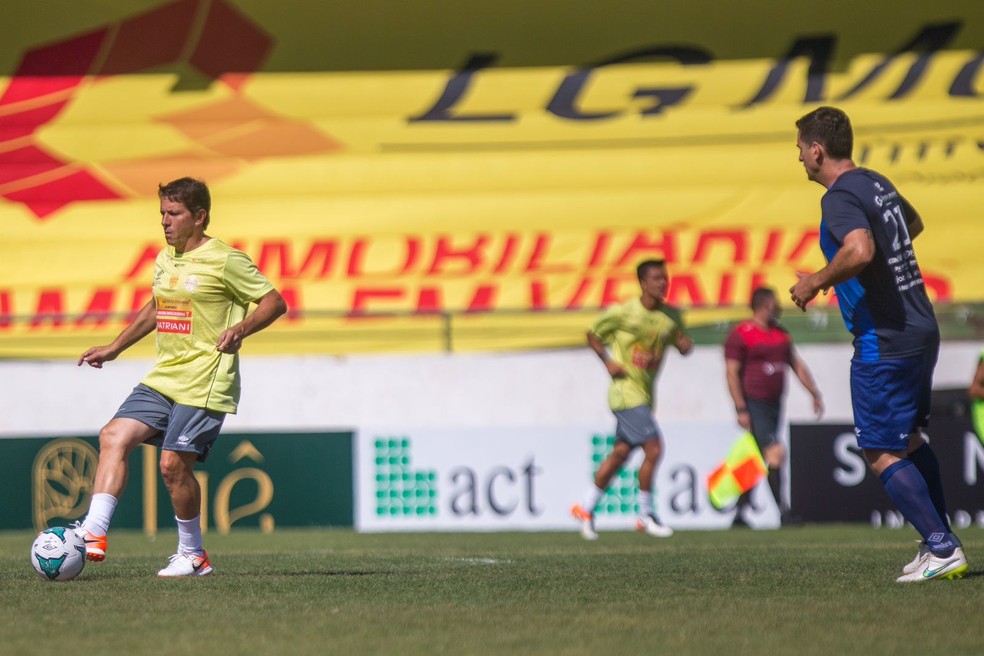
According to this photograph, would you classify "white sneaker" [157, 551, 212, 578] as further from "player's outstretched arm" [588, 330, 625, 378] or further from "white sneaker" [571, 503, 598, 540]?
"player's outstretched arm" [588, 330, 625, 378]

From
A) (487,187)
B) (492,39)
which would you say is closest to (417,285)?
(487,187)

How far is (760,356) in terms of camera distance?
12422 millimetres

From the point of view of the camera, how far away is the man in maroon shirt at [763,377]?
1220 centimetres

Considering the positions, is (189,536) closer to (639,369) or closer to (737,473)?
(639,369)

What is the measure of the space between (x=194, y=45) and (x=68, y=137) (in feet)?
6.12

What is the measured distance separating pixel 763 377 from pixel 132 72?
30.7ft

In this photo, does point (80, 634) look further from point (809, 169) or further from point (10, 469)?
point (10, 469)

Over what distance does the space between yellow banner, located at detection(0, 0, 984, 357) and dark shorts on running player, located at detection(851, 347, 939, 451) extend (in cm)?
1053

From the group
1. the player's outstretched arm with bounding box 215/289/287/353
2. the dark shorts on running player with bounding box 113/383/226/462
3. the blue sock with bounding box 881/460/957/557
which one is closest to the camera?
the blue sock with bounding box 881/460/957/557

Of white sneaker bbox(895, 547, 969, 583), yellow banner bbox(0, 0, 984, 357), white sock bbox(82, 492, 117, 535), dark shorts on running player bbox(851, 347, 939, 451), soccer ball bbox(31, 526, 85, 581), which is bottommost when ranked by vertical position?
white sneaker bbox(895, 547, 969, 583)

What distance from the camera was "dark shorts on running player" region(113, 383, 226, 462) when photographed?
6.62 m

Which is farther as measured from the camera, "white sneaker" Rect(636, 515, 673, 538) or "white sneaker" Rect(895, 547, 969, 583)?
"white sneaker" Rect(636, 515, 673, 538)

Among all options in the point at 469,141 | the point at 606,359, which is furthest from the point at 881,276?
the point at 469,141

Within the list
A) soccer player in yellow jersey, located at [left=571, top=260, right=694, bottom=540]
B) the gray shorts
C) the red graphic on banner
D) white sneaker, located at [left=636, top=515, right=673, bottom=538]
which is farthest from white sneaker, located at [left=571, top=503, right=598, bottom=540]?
the red graphic on banner
